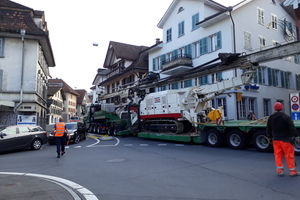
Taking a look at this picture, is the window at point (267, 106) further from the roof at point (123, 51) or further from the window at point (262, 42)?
the roof at point (123, 51)

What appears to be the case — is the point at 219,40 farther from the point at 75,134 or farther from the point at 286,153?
the point at 286,153

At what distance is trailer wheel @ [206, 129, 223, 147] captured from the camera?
41.4 ft

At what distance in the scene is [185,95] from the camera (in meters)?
14.8

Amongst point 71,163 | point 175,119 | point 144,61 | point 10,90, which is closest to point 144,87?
point 175,119

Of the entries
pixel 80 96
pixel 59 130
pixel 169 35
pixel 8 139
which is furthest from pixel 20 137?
pixel 80 96

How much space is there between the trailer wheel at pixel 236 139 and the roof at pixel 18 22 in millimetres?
17707

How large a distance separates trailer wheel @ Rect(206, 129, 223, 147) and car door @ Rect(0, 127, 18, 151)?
33.1 ft

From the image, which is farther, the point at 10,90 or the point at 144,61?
the point at 144,61

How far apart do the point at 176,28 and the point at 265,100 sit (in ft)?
39.2

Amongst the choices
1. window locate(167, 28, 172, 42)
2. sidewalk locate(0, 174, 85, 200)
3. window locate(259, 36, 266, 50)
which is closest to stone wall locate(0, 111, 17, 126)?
sidewalk locate(0, 174, 85, 200)

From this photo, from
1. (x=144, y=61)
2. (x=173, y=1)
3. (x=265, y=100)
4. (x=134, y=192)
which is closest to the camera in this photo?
(x=134, y=192)

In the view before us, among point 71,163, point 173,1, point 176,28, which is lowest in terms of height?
point 71,163

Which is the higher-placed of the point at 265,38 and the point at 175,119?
the point at 265,38

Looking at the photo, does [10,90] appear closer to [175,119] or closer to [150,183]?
[175,119]
